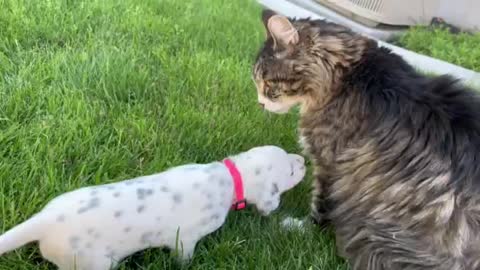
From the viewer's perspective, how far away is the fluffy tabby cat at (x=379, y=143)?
72.7 inches

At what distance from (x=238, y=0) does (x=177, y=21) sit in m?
1.26

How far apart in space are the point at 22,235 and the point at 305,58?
1.23 meters

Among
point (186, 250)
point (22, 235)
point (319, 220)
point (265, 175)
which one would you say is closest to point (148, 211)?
point (186, 250)

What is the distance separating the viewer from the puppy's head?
2.16 metres

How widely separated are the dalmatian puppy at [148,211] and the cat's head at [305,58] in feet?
0.97

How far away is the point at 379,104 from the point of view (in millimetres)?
2105

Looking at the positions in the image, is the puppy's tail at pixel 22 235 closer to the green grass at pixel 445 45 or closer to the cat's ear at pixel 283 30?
the cat's ear at pixel 283 30

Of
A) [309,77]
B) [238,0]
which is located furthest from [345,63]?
[238,0]

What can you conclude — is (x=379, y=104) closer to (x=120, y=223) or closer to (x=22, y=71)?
(x=120, y=223)

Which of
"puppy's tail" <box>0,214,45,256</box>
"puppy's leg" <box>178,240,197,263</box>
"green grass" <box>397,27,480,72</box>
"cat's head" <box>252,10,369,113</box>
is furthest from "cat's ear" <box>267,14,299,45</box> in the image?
"green grass" <box>397,27,480,72</box>

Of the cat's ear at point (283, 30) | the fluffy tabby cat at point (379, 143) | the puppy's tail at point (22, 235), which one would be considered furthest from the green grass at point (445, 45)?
the puppy's tail at point (22, 235)

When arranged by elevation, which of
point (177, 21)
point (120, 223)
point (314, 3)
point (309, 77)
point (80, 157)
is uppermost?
point (309, 77)

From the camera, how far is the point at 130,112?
2.73m

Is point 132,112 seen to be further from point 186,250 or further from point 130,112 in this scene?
point 186,250
